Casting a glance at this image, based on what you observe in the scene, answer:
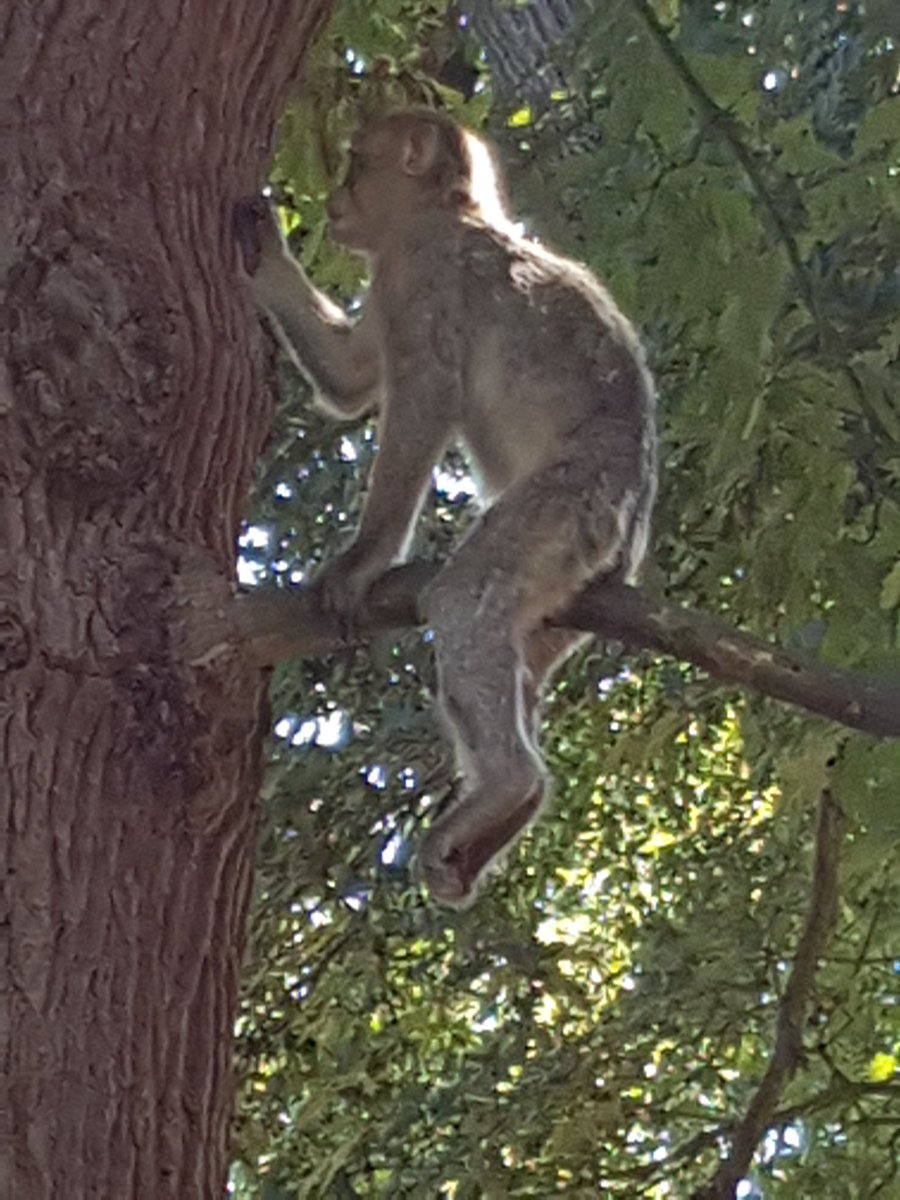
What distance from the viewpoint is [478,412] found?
3.36 metres

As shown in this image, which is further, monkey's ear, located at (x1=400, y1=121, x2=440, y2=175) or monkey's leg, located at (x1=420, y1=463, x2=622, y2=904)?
monkey's ear, located at (x1=400, y1=121, x2=440, y2=175)

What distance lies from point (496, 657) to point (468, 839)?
265mm

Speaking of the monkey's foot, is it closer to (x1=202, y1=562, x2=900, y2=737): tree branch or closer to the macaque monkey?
the macaque monkey

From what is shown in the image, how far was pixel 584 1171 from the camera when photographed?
403 centimetres

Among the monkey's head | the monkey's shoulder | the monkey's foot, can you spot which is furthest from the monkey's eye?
the monkey's foot

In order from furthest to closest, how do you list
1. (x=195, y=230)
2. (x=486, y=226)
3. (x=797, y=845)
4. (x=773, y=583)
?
(x=797, y=845)
(x=486, y=226)
(x=773, y=583)
(x=195, y=230)

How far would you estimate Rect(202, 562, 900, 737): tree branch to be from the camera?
2.24m

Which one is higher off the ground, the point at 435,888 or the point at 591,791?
the point at 591,791

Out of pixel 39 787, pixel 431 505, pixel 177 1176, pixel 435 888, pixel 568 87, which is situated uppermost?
pixel 568 87

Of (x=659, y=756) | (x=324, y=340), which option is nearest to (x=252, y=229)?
(x=324, y=340)

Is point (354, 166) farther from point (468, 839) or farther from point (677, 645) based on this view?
point (677, 645)

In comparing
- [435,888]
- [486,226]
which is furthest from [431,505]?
[435,888]

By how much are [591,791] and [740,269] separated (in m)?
1.99

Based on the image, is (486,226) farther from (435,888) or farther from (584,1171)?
(584,1171)
